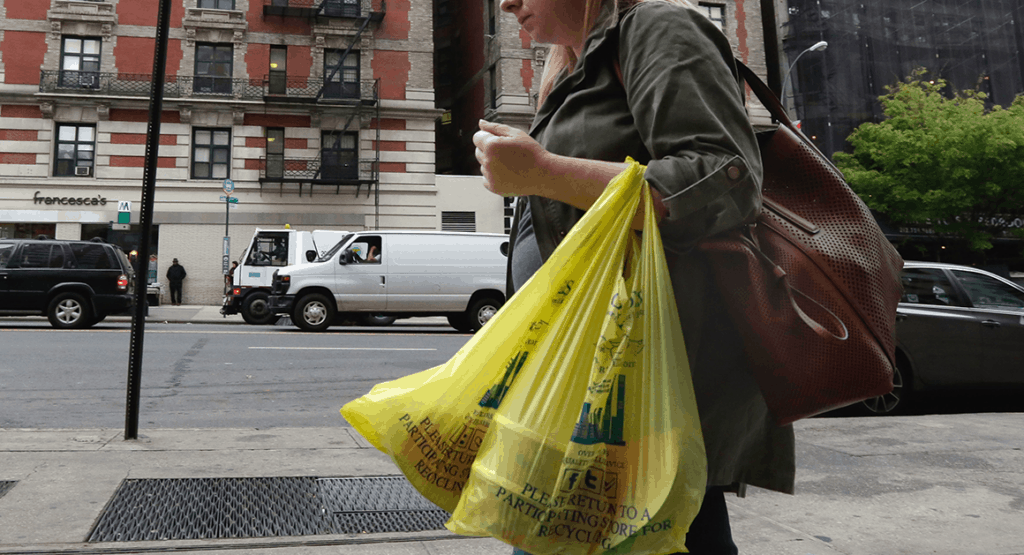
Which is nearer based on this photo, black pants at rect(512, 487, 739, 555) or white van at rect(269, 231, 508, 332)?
black pants at rect(512, 487, 739, 555)

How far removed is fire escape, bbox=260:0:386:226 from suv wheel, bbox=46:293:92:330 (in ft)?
38.5

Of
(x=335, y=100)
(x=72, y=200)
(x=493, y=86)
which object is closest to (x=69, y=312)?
(x=72, y=200)

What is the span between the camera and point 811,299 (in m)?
1.19

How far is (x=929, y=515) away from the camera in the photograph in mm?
3385

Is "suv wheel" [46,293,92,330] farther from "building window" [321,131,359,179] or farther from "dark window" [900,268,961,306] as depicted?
"dark window" [900,268,961,306]

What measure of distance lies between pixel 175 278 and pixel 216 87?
22.0 ft

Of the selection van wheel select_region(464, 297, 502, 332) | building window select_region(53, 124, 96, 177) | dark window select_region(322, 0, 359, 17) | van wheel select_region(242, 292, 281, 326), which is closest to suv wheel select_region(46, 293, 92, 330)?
van wheel select_region(242, 292, 281, 326)

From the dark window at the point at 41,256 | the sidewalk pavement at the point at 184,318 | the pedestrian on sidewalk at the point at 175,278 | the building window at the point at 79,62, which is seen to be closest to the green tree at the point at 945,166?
the sidewalk pavement at the point at 184,318

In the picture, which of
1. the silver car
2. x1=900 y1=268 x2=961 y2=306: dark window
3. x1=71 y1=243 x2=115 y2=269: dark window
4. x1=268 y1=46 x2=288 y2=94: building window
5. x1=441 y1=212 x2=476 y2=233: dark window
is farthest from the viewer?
x1=441 y1=212 x2=476 y2=233: dark window

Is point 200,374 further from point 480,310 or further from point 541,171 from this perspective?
point 541,171

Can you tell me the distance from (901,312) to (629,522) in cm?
724

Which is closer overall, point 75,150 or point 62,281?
point 62,281

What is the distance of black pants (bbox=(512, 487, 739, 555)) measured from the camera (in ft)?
4.51

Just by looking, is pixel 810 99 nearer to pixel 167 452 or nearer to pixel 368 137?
pixel 368 137
